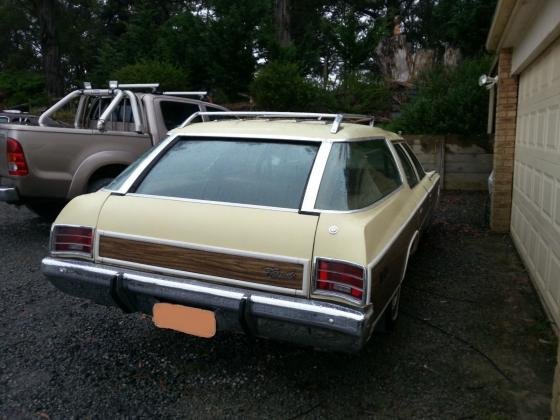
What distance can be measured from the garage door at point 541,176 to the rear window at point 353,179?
1412mm

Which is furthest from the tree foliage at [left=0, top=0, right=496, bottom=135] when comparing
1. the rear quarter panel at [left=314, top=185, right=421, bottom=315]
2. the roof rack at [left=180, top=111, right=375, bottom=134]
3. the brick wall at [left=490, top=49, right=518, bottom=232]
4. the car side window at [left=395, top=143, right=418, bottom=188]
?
the rear quarter panel at [left=314, top=185, right=421, bottom=315]

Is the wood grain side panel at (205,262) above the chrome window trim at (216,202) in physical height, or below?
below

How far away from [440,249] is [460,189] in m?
4.52

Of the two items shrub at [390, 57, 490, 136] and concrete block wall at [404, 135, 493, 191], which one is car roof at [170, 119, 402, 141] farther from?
shrub at [390, 57, 490, 136]

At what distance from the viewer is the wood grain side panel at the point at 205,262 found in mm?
2531

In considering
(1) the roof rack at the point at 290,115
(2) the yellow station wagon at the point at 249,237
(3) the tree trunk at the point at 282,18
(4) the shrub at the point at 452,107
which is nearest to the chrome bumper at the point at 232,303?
(2) the yellow station wagon at the point at 249,237

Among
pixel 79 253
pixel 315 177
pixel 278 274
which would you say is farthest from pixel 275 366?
pixel 79 253

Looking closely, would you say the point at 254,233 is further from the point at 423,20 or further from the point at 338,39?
the point at 423,20

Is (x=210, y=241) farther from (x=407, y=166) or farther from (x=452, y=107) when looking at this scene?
(x=452, y=107)

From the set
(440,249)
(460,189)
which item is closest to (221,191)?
(440,249)

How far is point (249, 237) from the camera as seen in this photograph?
8.62 ft

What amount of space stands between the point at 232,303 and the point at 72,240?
115 centimetres

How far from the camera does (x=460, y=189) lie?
9.90m

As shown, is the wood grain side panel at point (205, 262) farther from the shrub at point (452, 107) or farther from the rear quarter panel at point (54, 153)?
the shrub at point (452, 107)
